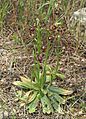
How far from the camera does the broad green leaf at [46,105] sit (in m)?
1.86

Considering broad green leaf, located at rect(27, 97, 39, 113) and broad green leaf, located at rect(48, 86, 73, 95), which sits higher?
broad green leaf, located at rect(48, 86, 73, 95)

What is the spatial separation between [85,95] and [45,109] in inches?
10.9

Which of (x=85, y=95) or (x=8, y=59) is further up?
(x=8, y=59)

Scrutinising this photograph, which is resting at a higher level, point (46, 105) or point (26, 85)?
point (26, 85)

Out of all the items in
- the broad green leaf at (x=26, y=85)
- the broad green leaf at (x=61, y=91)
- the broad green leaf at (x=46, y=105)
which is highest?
the broad green leaf at (x=26, y=85)

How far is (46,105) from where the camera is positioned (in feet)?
6.22

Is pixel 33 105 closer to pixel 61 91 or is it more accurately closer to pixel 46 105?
pixel 46 105

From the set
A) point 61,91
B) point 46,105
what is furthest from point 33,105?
point 61,91

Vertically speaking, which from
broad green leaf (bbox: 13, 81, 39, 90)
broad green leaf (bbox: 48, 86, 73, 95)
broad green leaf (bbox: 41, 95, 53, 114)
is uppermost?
broad green leaf (bbox: 13, 81, 39, 90)

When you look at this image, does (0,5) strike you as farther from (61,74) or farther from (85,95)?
(85,95)

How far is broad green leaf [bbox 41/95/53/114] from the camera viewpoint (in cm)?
186

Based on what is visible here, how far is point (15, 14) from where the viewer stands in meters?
2.48

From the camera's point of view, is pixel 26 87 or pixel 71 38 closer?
pixel 26 87

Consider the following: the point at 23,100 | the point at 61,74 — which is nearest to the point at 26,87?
the point at 23,100
